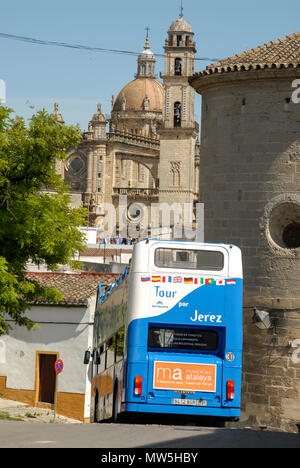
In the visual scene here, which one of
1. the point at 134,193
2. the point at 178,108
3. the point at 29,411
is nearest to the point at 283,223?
the point at 29,411

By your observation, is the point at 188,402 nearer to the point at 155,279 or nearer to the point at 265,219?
the point at 155,279

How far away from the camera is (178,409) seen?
1368 cm

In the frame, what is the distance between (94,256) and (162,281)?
45.0 metres

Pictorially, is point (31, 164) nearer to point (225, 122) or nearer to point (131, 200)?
point (225, 122)

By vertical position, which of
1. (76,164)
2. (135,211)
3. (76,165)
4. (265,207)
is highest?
(76,164)

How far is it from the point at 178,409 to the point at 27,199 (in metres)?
5.10

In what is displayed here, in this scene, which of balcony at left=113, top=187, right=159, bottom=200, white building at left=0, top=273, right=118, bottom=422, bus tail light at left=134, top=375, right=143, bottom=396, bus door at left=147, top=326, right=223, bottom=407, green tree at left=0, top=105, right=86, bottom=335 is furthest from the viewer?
balcony at left=113, top=187, right=159, bottom=200

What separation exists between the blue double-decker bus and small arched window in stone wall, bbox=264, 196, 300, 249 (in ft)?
26.7

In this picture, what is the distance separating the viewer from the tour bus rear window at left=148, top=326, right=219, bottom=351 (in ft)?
44.9

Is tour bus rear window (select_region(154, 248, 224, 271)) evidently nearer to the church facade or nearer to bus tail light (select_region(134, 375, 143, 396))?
bus tail light (select_region(134, 375, 143, 396))

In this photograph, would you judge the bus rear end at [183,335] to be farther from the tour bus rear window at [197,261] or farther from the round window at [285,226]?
the round window at [285,226]

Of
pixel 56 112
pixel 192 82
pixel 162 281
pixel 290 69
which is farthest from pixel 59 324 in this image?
pixel 56 112

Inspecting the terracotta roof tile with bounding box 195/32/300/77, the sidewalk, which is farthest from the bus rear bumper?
the sidewalk
